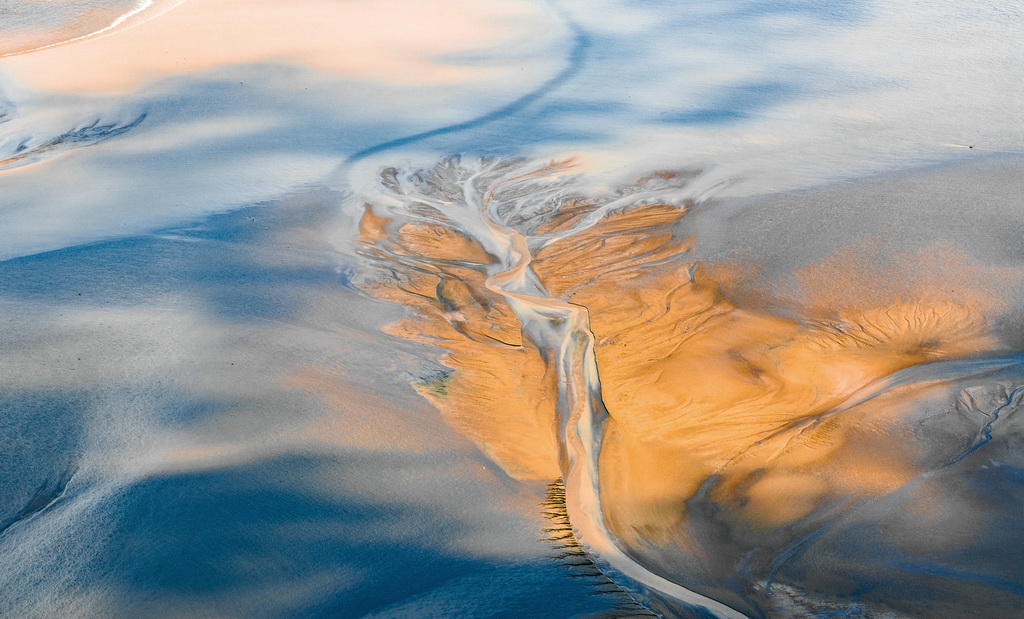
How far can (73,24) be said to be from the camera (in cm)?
672

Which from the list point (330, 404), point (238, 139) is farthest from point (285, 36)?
point (330, 404)

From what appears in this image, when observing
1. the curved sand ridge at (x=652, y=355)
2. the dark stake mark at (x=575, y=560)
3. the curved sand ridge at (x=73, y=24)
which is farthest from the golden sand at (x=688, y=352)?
the curved sand ridge at (x=73, y=24)

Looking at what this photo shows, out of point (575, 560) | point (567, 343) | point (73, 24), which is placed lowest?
point (575, 560)

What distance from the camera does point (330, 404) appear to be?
2.77 meters

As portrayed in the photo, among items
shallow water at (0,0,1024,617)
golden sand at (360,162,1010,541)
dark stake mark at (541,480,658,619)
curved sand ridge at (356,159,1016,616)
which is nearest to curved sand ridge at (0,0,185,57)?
shallow water at (0,0,1024,617)

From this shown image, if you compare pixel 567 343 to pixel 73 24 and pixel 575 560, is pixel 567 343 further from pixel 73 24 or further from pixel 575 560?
pixel 73 24

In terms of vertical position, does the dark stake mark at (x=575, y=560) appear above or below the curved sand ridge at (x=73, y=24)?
below

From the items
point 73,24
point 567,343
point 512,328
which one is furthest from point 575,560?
point 73,24

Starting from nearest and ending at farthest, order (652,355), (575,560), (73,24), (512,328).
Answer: (575,560), (652,355), (512,328), (73,24)

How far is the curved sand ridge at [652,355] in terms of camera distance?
8.42ft

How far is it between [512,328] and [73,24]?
17.8 feet

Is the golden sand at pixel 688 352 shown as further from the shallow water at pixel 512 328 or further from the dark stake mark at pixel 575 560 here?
the dark stake mark at pixel 575 560

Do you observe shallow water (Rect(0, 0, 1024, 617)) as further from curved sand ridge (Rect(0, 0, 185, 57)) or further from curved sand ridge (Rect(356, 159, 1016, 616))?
curved sand ridge (Rect(0, 0, 185, 57))

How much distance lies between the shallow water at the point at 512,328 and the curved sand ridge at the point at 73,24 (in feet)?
1.65
